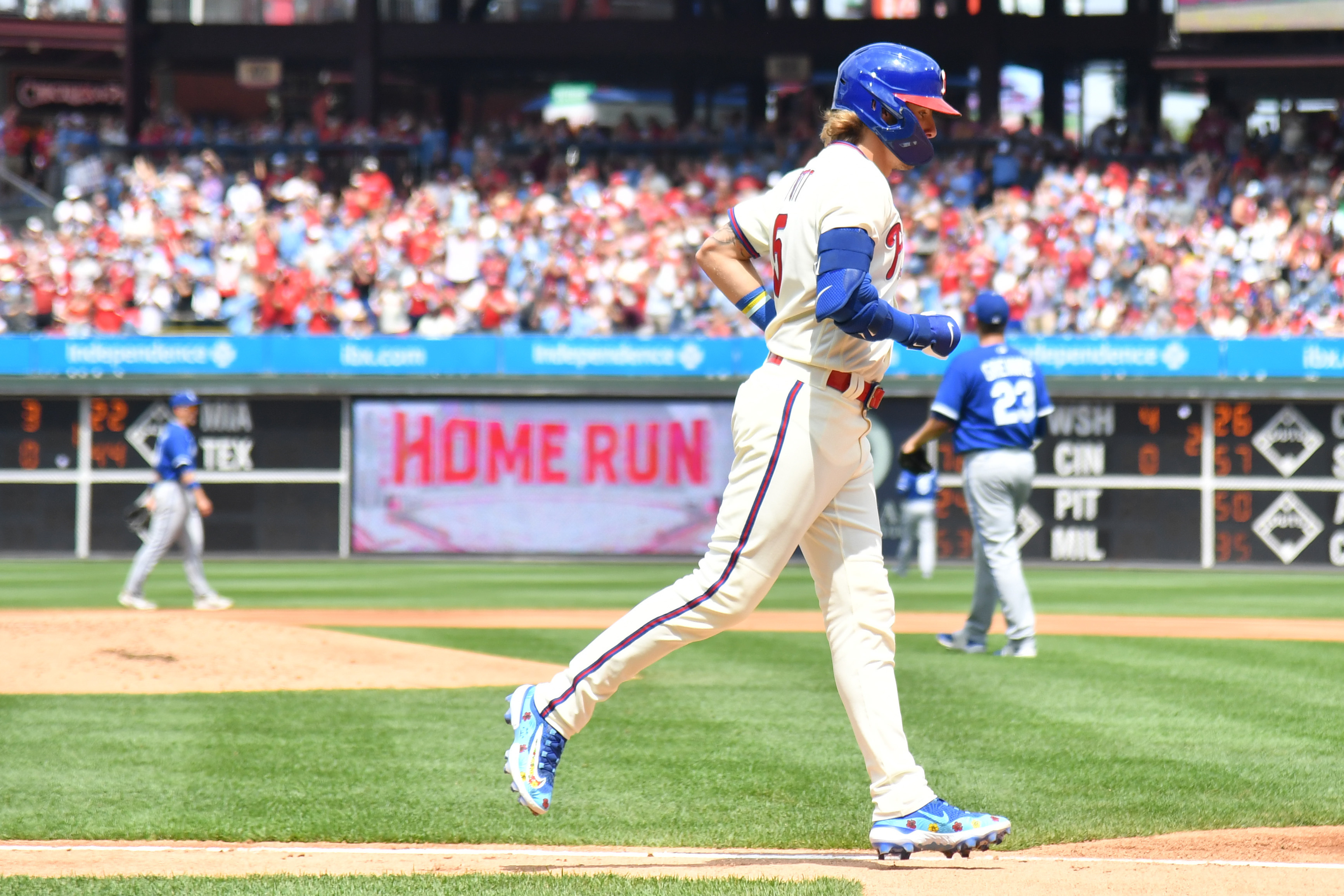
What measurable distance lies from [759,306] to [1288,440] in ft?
48.0

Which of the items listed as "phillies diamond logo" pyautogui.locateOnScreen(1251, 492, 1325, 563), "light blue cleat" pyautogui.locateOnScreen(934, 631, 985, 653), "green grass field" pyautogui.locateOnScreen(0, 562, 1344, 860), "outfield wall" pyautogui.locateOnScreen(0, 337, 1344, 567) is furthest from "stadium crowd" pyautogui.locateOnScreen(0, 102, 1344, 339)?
"light blue cleat" pyautogui.locateOnScreen(934, 631, 985, 653)

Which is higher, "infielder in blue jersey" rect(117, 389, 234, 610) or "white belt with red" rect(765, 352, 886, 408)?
"white belt with red" rect(765, 352, 886, 408)

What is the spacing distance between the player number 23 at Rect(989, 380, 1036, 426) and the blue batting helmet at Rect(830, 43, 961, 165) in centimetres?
446

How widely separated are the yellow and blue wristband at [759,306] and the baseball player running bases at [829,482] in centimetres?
6

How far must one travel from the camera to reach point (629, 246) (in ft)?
68.8

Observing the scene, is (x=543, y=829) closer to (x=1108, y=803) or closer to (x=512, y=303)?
(x=1108, y=803)

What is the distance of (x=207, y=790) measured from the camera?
5.43 meters

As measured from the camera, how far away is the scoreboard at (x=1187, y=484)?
1741 cm

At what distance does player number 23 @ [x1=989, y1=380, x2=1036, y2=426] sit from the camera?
28.1 ft

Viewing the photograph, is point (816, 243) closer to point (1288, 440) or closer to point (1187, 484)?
point (1187, 484)

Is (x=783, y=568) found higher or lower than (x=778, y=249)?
lower

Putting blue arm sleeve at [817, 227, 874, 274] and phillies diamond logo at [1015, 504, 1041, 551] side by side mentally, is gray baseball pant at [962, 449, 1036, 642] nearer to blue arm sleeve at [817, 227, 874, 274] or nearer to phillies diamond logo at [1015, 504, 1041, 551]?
blue arm sleeve at [817, 227, 874, 274]

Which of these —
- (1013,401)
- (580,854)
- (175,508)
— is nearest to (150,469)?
(175,508)

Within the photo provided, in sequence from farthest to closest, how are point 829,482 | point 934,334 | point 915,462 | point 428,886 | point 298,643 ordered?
point 298,643 < point 915,462 < point 829,482 < point 934,334 < point 428,886
